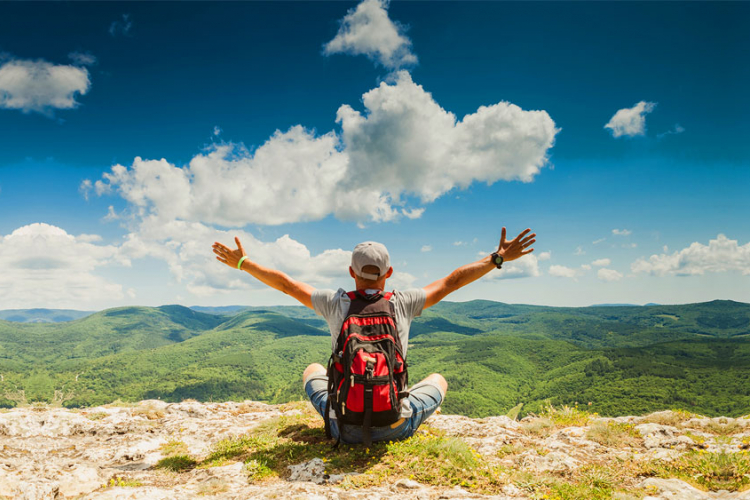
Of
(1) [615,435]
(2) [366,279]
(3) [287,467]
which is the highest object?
(2) [366,279]

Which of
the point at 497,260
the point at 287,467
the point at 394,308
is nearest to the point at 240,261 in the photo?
the point at 394,308

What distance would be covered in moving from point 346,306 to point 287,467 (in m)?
2.68

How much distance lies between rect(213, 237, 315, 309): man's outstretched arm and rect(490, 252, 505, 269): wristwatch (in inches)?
119

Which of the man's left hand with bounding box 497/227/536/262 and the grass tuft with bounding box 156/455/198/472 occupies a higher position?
the man's left hand with bounding box 497/227/536/262

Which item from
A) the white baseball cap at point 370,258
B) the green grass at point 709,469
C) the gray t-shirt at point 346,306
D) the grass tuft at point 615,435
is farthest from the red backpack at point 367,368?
the grass tuft at point 615,435

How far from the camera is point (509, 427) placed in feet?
26.7

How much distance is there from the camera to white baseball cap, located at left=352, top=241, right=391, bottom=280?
5129 millimetres

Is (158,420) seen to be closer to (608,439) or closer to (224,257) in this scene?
(224,257)

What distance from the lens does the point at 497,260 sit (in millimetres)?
5875

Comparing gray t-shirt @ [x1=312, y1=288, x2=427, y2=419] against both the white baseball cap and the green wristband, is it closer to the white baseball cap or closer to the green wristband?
the white baseball cap

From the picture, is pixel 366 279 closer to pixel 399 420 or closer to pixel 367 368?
pixel 367 368

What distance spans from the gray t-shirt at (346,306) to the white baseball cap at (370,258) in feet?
1.36

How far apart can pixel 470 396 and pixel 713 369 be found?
430ft

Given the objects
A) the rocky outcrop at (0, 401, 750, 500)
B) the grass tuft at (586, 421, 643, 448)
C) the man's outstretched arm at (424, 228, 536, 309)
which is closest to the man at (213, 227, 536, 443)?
the man's outstretched arm at (424, 228, 536, 309)
